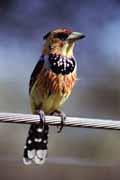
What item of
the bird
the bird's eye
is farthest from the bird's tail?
the bird's eye

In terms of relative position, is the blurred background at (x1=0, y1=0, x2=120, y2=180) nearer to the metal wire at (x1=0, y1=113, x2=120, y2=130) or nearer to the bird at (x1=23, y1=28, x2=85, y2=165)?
the bird at (x1=23, y1=28, x2=85, y2=165)

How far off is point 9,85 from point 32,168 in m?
0.26

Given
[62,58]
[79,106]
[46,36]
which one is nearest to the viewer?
[62,58]

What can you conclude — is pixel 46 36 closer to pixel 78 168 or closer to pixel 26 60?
pixel 26 60

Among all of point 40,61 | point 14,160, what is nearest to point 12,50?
point 40,61

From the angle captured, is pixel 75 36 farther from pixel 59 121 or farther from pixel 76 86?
pixel 59 121

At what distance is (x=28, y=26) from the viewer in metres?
1.73

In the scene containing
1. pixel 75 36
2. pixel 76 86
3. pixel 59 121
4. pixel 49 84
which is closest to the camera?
pixel 59 121

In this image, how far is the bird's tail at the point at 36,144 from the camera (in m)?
1.46

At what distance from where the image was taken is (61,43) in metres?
1.52

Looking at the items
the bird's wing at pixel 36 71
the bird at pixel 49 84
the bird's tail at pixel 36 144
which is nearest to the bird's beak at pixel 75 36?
the bird at pixel 49 84

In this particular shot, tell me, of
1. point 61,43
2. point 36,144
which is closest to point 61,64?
point 61,43

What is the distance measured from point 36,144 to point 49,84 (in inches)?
6.4

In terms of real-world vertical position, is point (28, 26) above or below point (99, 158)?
above
